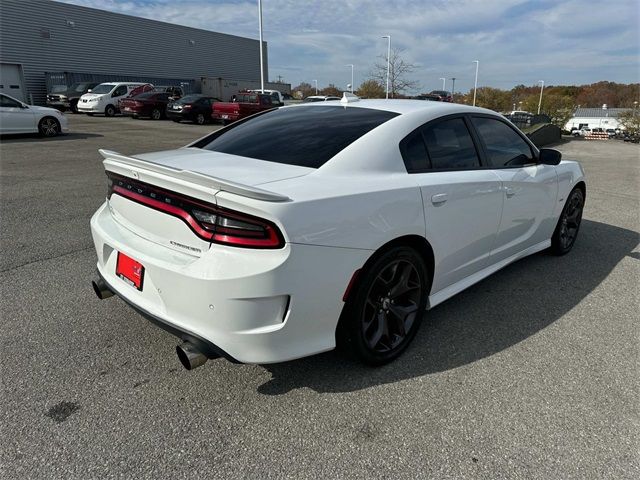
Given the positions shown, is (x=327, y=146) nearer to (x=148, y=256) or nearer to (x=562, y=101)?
(x=148, y=256)

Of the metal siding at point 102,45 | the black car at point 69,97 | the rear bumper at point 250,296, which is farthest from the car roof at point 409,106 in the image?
the metal siding at point 102,45

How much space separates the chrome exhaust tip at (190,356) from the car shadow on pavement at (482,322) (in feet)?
1.60

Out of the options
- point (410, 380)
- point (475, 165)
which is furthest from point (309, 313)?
point (475, 165)

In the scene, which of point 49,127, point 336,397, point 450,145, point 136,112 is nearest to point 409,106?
point 450,145

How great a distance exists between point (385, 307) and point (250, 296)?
0.97 m

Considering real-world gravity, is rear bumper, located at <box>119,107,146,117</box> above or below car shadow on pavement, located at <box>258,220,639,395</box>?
above

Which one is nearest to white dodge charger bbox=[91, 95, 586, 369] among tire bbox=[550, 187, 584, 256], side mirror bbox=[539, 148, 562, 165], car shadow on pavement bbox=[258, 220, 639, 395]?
car shadow on pavement bbox=[258, 220, 639, 395]

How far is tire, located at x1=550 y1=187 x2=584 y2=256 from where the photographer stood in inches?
183

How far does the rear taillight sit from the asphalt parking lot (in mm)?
919

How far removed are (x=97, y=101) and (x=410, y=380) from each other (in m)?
25.8

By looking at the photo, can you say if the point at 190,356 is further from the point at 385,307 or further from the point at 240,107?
the point at 240,107

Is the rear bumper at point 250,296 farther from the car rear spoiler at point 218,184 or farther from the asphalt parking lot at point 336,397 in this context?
the asphalt parking lot at point 336,397

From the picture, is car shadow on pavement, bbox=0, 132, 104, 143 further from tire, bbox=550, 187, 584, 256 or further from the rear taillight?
tire, bbox=550, 187, 584, 256

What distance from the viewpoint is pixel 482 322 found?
10.9 ft
